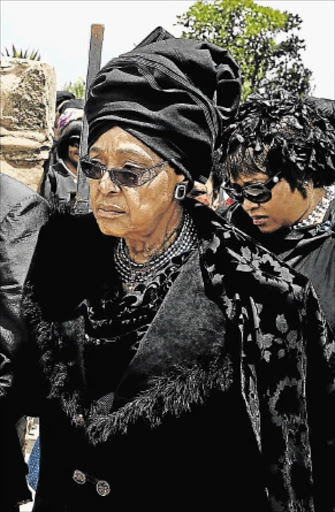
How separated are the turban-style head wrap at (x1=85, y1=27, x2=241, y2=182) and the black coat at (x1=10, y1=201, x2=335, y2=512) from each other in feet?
0.72

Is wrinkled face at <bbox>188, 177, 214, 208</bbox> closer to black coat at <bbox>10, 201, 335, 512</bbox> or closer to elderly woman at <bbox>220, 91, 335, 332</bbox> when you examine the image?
elderly woman at <bbox>220, 91, 335, 332</bbox>

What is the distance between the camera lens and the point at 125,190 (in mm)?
2148

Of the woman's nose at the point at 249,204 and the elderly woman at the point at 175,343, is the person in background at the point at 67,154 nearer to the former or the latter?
the woman's nose at the point at 249,204

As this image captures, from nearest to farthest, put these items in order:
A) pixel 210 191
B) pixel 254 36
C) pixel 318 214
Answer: pixel 318 214, pixel 210 191, pixel 254 36

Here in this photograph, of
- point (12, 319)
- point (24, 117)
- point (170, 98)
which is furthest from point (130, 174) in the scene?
point (24, 117)

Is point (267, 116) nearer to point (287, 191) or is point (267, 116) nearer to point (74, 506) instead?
point (287, 191)

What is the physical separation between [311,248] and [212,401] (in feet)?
3.78

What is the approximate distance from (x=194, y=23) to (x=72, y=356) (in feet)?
→ 96.9

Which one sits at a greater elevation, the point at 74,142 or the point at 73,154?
the point at 74,142

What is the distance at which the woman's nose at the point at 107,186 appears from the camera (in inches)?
84.3

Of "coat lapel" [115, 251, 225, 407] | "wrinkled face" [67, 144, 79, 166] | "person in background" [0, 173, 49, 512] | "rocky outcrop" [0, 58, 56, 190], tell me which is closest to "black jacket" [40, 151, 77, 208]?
"wrinkled face" [67, 144, 79, 166]

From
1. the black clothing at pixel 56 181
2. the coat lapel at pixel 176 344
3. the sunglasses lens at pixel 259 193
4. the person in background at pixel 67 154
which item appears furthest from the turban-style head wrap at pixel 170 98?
the person in background at pixel 67 154

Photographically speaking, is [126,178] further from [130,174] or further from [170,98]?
[170,98]

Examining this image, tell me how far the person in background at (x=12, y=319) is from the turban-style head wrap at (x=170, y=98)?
2.19 ft
